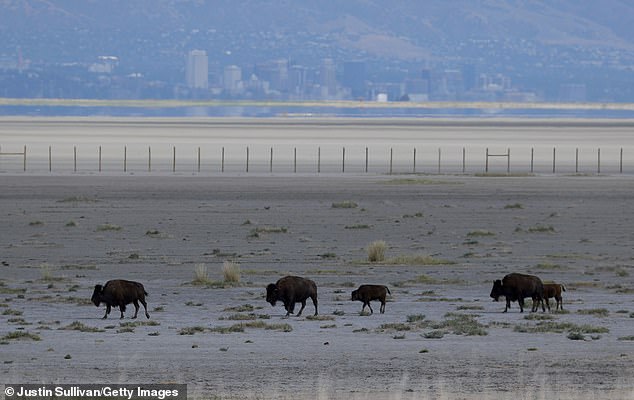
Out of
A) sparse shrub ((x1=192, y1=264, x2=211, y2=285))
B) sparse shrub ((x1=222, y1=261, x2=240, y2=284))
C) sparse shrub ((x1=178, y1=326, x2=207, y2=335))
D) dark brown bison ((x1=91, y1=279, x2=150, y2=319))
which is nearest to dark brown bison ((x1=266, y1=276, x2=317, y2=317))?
sparse shrub ((x1=178, y1=326, x2=207, y2=335))

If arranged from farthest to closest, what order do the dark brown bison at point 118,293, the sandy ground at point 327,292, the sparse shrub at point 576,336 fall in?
the dark brown bison at point 118,293 → the sparse shrub at point 576,336 → the sandy ground at point 327,292

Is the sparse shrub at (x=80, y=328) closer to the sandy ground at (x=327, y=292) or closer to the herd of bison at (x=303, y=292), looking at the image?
the sandy ground at (x=327, y=292)

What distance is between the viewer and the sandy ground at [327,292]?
17422mm

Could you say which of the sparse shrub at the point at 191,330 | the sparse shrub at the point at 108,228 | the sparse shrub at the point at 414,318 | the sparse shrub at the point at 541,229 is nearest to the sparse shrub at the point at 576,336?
the sparse shrub at the point at 414,318

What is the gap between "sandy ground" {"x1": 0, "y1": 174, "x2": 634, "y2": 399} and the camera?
57.2 feet

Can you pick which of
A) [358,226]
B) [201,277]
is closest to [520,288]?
[201,277]

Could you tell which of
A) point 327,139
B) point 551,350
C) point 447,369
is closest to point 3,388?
point 447,369

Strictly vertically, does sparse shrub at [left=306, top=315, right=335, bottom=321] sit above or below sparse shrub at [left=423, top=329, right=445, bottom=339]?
below

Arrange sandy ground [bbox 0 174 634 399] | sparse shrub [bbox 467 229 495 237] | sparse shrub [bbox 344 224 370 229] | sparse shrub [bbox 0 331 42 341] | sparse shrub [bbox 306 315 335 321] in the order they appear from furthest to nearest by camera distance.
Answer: sparse shrub [bbox 344 224 370 229], sparse shrub [bbox 467 229 495 237], sparse shrub [bbox 306 315 335 321], sparse shrub [bbox 0 331 42 341], sandy ground [bbox 0 174 634 399]

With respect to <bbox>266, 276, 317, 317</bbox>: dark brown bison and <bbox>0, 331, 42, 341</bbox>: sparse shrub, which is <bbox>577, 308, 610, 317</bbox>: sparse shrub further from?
<bbox>0, 331, 42, 341</bbox>: sparse shrub

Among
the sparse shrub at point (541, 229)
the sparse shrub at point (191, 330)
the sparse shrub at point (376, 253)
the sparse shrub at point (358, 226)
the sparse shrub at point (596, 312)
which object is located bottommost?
the sparse shrub at point (358, 226)

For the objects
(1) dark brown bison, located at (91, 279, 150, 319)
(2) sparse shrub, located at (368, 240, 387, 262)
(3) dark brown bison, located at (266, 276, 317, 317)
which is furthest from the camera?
(2) sparse shrub, located at (368, 240, 387, 262)

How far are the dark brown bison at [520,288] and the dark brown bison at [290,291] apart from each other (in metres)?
3.02

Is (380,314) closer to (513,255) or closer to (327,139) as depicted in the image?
(513,255)
